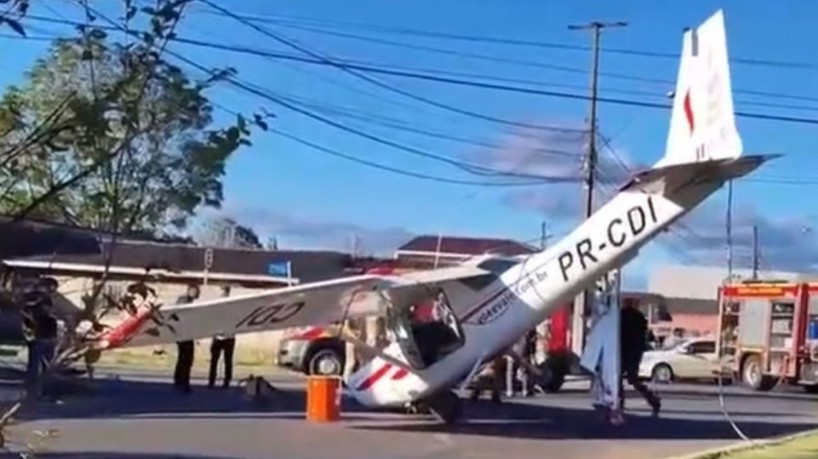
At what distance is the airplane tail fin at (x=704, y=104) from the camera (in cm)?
1786

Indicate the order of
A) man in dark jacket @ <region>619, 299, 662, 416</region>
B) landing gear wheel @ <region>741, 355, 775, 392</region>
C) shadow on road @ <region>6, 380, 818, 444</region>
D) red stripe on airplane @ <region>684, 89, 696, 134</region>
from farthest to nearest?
landing gear wheel @ <region>741, 355, 775, 392</region> < man in dark jacket @ <region>619, 299, 662, 416</region> < shadow on road @ <region>6, 380, 818, 444</region> < red stripe on airplane @ <region>684, 89, 696, 134</region>

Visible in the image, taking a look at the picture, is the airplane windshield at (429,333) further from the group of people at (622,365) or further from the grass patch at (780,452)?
the grass patch at (780,452)

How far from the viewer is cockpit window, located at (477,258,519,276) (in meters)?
20.7

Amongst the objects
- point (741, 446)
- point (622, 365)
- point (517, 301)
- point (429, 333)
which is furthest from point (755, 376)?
point (741, 446)

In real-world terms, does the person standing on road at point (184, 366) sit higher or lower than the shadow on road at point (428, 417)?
higher

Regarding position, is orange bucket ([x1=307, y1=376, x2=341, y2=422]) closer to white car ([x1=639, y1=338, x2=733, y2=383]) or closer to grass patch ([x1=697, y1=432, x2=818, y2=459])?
grass patch ([x1=697, y1=432, x2=818, y2=459])

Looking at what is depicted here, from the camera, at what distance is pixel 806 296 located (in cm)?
3653

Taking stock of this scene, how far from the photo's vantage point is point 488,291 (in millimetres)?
20125

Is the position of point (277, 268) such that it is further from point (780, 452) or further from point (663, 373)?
point (780, 452)

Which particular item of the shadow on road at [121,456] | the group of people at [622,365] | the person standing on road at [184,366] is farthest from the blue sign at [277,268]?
the shadow on road at [121,456]

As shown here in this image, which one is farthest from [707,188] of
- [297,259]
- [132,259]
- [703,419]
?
[297,259]

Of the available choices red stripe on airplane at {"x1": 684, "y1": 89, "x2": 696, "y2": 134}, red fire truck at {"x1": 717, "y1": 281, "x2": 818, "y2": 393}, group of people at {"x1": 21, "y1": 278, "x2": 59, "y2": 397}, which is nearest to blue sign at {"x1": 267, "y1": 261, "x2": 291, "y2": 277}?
red fire truck at {"x1": 717, "y1": 281, "x2": 818, "y2": 393}

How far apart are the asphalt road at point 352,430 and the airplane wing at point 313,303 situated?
1.20m

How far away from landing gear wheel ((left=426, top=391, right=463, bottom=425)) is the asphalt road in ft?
0.50
